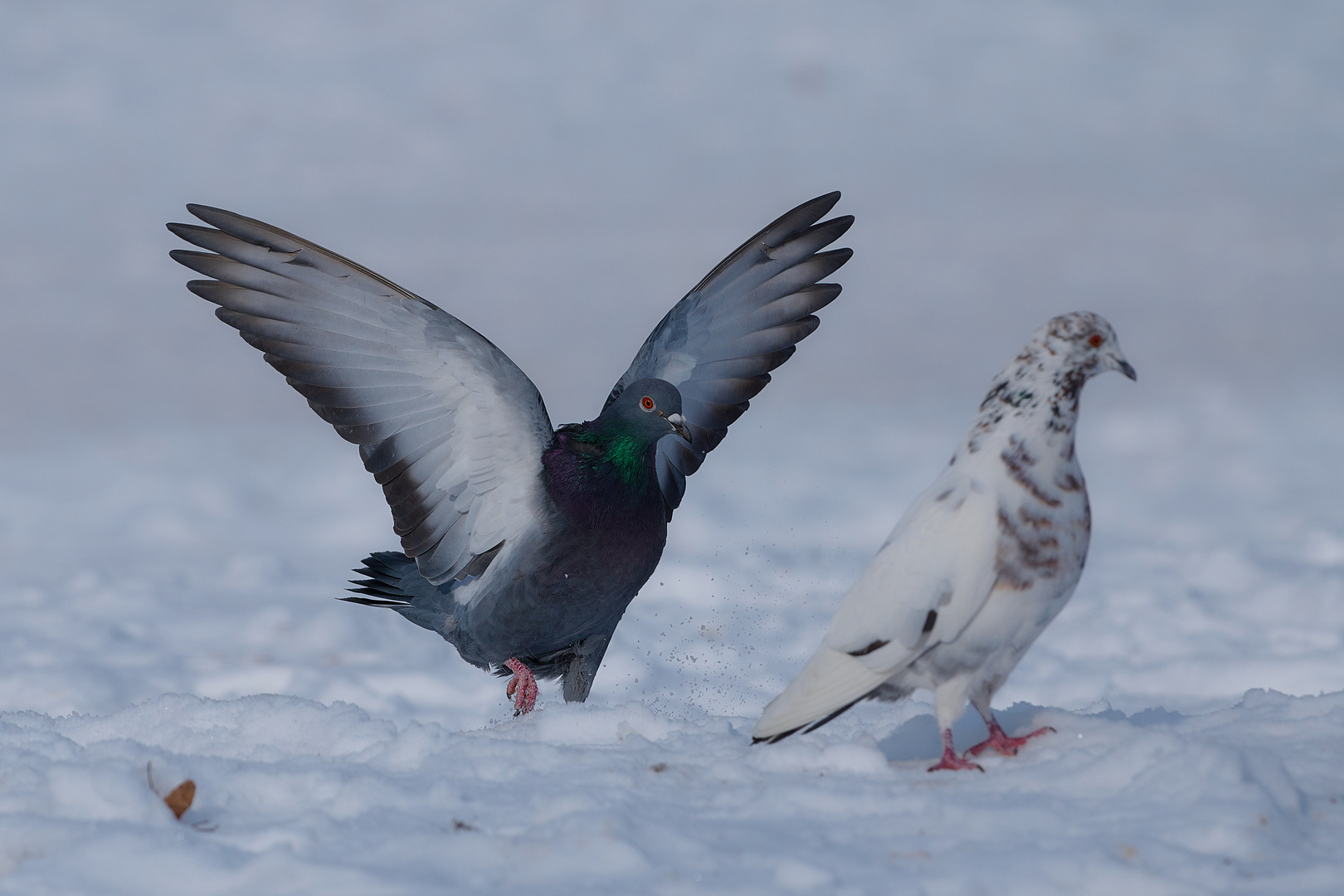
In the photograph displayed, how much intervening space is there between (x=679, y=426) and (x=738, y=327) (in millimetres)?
1010

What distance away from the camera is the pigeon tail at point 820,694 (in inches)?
123

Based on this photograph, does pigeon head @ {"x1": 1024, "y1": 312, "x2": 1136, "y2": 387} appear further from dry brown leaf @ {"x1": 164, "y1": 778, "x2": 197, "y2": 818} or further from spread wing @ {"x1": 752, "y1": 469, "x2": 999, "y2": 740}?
dry brown leaf @ {"x1": 164, "y1": 778, "x2": 197, "y2": 818}

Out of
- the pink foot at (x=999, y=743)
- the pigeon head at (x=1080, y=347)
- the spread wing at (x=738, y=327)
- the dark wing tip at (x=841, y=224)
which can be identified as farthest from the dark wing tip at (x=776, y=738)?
the dark wing tip at (x=841, y=224)

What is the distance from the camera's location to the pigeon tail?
313 centimetres

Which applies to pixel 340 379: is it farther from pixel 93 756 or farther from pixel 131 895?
pixel 131 895

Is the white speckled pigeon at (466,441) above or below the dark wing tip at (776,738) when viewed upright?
above

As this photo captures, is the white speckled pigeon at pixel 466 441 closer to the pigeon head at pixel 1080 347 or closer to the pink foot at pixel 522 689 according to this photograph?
the pink foot at pixel 522 689

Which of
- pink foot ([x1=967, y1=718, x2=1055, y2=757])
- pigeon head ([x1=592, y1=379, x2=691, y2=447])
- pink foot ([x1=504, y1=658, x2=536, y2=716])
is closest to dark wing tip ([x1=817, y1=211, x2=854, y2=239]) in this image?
pigeon head ([x1=592, y1=379, x2=691, y2=447])

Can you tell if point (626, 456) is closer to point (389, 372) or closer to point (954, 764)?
point (389, 372)

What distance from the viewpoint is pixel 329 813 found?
Answer: 9.49 feet

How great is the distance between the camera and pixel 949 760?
3.15 meters

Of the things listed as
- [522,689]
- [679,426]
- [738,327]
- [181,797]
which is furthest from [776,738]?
[738,327]

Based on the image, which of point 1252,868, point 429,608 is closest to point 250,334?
point 429,608

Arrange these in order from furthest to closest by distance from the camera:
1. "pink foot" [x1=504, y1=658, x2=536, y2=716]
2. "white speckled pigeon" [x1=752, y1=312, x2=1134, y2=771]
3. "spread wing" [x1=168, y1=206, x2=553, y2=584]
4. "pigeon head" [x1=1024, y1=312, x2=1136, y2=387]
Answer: "pink foot" [x1=504, y1=658, x2=536, y2=716] → "spread wing" [x1=168, y1=206, x2=553, y2=584] → "pigeon head" [x1=1024, y1=312, x2=1136, y2=387] → "white speckled pigeon" [x1=752, y1=312, x2=1134, y2=771]
